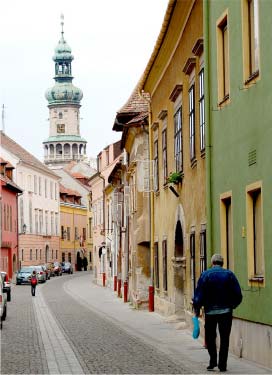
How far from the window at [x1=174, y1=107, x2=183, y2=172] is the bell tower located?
508 feet

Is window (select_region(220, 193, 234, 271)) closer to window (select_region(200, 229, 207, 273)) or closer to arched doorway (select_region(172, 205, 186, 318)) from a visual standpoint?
window (select_region(200, 229, 207, 273))

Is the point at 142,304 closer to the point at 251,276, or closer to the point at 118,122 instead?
the point at 118,122

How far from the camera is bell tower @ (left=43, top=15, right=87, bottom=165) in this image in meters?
182

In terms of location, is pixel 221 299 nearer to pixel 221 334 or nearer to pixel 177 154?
pixel 221 334

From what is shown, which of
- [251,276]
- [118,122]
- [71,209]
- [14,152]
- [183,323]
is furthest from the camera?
[71,209]

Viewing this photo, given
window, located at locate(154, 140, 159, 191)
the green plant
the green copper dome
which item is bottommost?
the green plant

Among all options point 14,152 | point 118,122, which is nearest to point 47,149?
point 14,152

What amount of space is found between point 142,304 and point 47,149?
15217cm

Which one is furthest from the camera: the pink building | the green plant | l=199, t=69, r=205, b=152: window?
the pink building

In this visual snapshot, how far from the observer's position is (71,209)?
118 metres

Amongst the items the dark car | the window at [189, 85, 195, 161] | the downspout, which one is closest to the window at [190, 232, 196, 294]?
the window at [189, 85, 195, 161]

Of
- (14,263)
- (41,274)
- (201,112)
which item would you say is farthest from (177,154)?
(14,263)

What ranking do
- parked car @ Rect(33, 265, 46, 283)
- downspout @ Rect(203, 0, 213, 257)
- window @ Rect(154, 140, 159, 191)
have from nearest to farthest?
downspout @ Rect(203, 0, 213, 257), window @ Rect(154, 140, 159, 191), parked car @ Rect(33, 265, 46, 283)

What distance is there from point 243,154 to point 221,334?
3082mm
